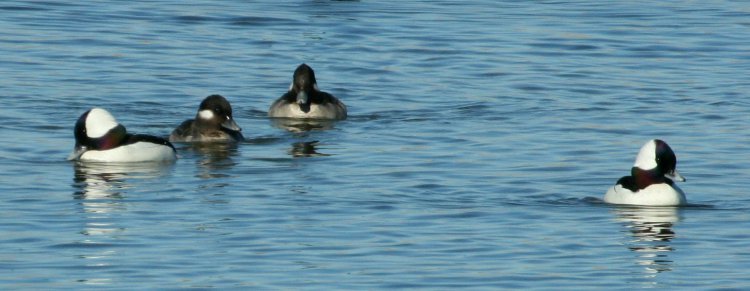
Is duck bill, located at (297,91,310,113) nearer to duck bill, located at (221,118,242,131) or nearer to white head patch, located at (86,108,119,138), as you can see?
duck bill, located at (221,118,242,131)

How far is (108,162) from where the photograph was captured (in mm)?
20719

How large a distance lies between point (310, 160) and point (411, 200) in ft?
Result: 10.6

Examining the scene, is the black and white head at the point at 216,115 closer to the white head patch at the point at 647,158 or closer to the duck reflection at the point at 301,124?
the duck reflection at the point at 301,124

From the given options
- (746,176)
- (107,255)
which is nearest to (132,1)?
(746,176)

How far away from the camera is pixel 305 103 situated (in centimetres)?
2495

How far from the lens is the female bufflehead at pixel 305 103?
24750 millimetres

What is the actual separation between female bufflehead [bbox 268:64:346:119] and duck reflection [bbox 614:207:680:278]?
7.47m

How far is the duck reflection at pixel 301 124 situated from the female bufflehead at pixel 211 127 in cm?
170

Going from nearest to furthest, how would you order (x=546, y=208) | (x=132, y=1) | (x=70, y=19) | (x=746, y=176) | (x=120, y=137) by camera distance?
(x=546, y=208) → (x=746, y=176) → (x=120, y=137) → (x=70, y=19) → (x=132, y=1)

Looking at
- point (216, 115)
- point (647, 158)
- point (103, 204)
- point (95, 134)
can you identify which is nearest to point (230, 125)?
point (216, 115)

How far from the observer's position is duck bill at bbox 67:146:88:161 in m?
20.7

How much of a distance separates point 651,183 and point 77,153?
253 inches

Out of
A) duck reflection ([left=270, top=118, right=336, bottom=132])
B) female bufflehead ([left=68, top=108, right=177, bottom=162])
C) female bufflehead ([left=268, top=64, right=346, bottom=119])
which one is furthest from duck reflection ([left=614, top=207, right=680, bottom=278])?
female bufflehead ([left=268, top=64, right=346, bottom=119])

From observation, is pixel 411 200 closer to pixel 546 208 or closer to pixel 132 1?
pixel 546 208
